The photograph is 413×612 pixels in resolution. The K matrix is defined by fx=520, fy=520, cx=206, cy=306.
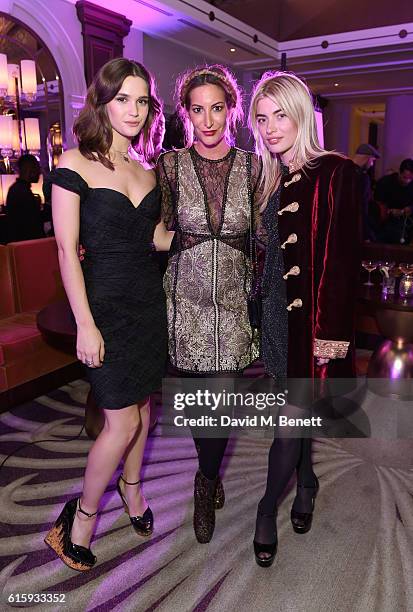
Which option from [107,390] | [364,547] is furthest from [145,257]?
[364,547]

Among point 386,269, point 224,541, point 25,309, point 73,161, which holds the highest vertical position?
point 73,161

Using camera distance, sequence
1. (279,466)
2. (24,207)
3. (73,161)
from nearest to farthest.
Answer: (73,161)
(279,466)
(24,207)

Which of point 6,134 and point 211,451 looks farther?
point 6,134

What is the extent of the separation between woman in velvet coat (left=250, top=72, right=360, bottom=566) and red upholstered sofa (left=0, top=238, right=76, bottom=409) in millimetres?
1922

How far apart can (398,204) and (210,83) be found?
5.46m

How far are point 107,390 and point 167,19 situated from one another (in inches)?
215

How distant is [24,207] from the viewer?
430 centimetres

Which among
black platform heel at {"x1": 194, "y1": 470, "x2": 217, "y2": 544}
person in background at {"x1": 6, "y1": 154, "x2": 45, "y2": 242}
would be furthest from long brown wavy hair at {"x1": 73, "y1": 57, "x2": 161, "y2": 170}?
person in background at {"x1": 6, "y1": 154, "x2": 45, "y2": 242}

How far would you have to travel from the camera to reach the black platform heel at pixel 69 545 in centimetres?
180

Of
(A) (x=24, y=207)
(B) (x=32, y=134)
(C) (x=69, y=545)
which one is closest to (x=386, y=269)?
(C) (x=69, y=545)

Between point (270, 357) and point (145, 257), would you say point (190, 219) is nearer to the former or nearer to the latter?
point (145, 257)

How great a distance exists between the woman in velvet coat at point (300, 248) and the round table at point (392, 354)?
1.57 metres

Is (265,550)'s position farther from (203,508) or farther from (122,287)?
(122,287)

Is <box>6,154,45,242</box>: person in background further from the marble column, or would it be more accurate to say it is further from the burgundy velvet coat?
the marble column
